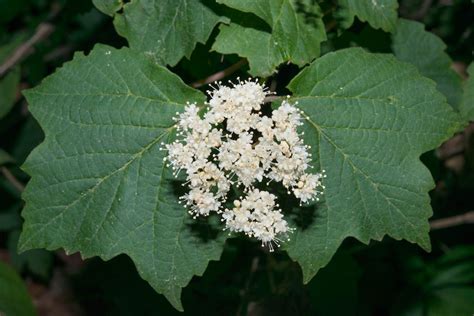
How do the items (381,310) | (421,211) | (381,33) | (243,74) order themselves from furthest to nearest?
(381,310) < (381,33) < (243,74) < (421,211)

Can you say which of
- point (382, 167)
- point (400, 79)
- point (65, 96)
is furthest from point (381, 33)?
point (65, 96)

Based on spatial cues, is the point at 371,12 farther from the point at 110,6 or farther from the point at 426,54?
the point at 110,6

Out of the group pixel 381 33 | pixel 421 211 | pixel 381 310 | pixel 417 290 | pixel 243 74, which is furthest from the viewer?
pixel 381 310

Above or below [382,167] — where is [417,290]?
below

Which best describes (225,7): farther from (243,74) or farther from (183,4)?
(243,74)

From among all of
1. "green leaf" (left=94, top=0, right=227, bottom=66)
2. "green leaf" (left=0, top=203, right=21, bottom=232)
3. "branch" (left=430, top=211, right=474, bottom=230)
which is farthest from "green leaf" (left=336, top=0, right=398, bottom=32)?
"green leaf" (left=0, top=203, right=21, bottom=232)

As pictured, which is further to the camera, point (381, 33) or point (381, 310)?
point (381, 310)

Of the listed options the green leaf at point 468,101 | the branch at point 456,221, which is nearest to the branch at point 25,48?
the green leaf at point 468,101

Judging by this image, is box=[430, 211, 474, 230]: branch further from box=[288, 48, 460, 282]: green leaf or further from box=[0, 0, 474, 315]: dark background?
box=[288, 48, 460, 282]: green leaf
